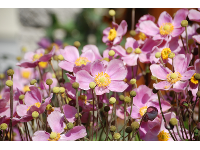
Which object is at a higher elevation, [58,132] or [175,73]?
[175,73]

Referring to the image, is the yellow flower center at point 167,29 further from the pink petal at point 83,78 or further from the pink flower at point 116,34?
the pink petal at point 83,78

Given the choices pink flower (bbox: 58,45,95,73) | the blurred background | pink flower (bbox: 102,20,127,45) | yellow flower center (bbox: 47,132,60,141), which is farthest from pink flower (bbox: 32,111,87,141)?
the blurred background

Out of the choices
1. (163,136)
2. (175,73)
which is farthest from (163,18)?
(163,136)

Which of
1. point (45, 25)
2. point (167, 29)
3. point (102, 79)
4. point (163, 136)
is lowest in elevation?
point (163, 136)

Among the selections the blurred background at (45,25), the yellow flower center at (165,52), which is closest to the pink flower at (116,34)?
the yellow flower center at (165,52)

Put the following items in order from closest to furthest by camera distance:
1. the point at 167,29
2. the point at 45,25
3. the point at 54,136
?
the point at 54,136 < the point at 167,29 < the point at 45,25

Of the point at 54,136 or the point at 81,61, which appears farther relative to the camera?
the point at 81,61

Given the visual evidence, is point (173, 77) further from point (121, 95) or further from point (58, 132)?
point (58, 132)
